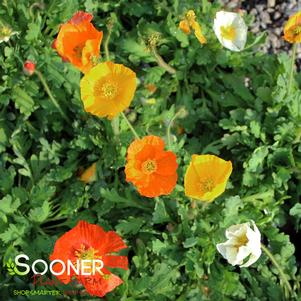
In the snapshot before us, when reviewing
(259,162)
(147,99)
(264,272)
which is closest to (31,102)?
(147,99)

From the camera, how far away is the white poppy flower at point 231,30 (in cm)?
268

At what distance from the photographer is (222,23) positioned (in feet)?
8.88

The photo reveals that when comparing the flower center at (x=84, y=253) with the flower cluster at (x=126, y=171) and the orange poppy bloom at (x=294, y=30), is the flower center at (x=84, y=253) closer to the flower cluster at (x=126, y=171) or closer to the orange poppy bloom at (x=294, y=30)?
the flower cluster at (x=126, y=171)

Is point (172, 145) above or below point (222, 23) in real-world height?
below

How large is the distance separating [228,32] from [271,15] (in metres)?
0.68

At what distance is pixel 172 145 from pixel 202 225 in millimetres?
371

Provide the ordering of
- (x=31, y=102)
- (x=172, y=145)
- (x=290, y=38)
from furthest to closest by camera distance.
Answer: (x=31, y=102) → (x=172, y=145) → (x=290, y=38)

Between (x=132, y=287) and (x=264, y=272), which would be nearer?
(x=132, y=287)

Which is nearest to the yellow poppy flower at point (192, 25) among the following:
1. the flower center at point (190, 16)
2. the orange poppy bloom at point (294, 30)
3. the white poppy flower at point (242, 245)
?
the flower center at point (190, 16)

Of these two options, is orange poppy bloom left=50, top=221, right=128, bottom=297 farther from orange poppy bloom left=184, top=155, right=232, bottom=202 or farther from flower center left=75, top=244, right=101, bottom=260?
orange poppy bloom left=184, top=155, right=232, bottom=202

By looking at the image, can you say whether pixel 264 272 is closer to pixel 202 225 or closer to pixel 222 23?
pixel 202 225

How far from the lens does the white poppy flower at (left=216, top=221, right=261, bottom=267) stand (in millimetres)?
2104

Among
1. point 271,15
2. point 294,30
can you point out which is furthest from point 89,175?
point 271,15

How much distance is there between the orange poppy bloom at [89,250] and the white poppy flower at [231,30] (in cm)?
105
